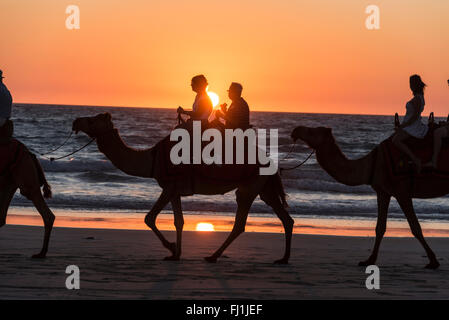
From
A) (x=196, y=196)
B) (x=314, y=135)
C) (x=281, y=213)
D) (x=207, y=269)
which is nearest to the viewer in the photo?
(x=207, y=269)

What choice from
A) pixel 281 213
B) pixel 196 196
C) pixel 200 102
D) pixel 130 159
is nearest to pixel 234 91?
pixel 200 102

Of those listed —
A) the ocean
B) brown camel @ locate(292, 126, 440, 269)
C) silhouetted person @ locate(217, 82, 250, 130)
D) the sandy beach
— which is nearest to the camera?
the sandy beach

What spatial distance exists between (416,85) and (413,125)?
54 cm

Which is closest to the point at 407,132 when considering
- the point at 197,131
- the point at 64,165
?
the point at 197,131

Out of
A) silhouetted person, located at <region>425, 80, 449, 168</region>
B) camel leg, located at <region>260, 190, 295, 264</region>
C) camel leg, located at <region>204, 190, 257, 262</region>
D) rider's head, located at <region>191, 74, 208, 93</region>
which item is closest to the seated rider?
rider's head, located at <region>191, 74, 208, 93</region>

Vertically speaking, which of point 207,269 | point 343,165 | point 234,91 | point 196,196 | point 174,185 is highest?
point 234,91

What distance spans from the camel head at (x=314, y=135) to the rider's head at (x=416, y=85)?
128 centimetres

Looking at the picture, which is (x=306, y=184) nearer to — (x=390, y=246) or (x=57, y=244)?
(x=390, y=246)

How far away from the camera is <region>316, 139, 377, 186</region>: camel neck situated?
11.4m

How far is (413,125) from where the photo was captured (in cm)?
1136

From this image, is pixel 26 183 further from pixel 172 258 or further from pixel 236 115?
pixel 236 115

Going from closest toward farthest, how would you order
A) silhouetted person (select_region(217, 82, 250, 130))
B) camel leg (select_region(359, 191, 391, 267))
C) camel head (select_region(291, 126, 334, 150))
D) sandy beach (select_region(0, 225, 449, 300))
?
sandy beach (select_region(0, 225, 449, 300)), camel head (select_region(291, 126, 334, 150)), silhouetted person (select_region(217, 82, 250, 130)), camel leg (select_region(359, 191, 391, 267))

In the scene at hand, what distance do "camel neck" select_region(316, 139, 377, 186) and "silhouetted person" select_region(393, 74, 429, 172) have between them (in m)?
0.42

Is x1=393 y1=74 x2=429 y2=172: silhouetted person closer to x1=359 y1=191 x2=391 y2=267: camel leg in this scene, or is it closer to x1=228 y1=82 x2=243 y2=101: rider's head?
x1=359 y1=191 x2=391 y2=267: camel leg
